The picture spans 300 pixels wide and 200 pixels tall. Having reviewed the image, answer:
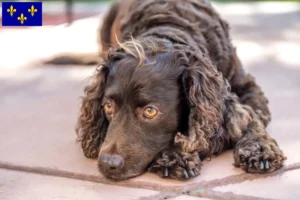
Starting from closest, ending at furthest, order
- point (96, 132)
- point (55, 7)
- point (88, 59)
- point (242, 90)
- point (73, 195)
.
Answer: point (73, 195) < point (96, 132) < point (242, 90) < point (88, 59) < point (55, 7)

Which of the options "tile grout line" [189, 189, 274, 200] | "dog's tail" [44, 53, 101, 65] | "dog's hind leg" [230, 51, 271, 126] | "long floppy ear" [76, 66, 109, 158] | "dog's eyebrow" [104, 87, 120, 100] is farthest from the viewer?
"dog's tail" [44, 53, 101, 65]

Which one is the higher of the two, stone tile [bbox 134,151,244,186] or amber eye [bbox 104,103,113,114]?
amber eye [bbox 104,103,113,114]

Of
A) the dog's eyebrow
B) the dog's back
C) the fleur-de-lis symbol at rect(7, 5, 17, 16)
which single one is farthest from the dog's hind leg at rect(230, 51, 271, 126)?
the fleur-de-lis symbol at rect(7, 5, 17, 16)

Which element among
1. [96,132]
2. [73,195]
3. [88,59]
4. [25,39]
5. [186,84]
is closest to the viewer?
[73,195]

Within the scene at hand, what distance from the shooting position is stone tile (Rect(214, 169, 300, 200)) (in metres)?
2.83

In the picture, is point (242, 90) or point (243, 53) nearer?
point (242, 90)

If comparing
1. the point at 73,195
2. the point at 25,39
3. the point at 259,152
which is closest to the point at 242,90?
the point at 259,152

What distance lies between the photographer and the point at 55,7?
8.97 meters

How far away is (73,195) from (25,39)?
4450 millimetres

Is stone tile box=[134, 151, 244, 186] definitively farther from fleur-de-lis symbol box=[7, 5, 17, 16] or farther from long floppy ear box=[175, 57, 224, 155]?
fleur-de-lis symbol box=[7, 5, 17, 16]

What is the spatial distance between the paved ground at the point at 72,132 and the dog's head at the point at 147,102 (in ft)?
0.51

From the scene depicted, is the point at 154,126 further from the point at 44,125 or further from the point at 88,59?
the point at 88,59

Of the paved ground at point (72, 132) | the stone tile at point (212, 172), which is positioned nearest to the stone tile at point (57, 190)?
the paved ground at point (72, 132)

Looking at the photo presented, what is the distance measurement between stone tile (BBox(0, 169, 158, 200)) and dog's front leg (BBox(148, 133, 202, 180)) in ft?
0.52
